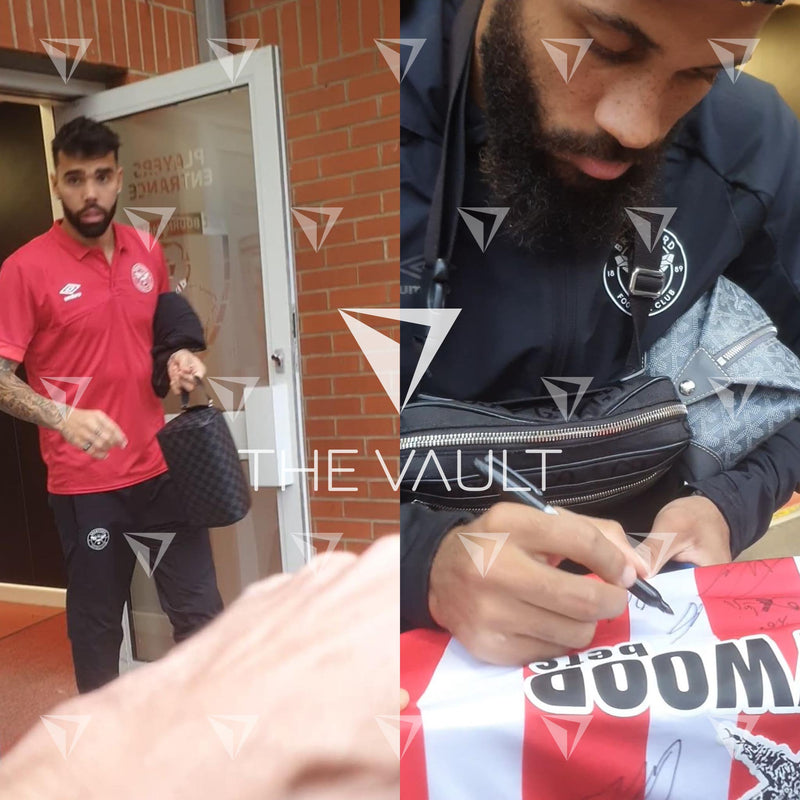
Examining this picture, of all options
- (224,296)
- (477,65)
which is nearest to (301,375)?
(224,296)

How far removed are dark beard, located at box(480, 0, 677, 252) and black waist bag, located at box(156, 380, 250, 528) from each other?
336 millimetres

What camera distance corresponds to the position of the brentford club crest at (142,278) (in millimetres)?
549

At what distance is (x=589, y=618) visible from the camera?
1.93 feet

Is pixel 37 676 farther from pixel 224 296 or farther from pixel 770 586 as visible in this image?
pixel 770 586

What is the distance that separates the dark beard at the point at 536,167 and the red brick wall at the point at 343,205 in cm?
10

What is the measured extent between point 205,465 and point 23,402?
16cm

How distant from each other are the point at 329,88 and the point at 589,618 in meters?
0.55

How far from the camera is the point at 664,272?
24.7 inches
